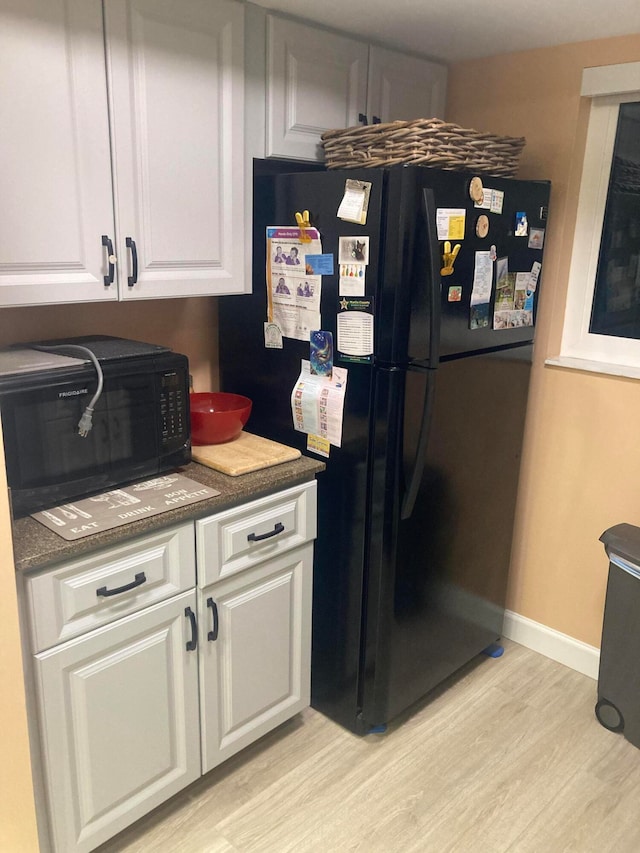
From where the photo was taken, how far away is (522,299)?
2285mm

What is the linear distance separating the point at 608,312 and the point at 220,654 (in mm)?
1686

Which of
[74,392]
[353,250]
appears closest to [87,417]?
[74,392]

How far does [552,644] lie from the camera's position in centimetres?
271

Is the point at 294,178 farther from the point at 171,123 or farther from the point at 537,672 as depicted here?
the point at 537,672

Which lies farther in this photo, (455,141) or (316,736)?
(316,736)

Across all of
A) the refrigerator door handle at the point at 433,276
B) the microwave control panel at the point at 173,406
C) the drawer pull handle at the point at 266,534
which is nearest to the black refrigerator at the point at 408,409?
the refrigerator door handle at the point at 433,276

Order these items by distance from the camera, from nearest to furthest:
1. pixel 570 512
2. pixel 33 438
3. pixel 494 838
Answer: pixel 33 438
pixel 494 838
pixel 570 512

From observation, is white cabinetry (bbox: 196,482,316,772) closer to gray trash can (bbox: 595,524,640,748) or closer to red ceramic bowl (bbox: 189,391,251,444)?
red ceramic bowl (bbox: 189,391,251,444)

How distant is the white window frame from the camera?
2.21m

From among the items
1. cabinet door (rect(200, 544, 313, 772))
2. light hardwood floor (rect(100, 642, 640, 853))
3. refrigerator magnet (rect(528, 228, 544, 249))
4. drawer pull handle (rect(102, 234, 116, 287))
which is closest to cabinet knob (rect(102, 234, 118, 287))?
drawer pull handle (rect(102, 234, 116, 287))

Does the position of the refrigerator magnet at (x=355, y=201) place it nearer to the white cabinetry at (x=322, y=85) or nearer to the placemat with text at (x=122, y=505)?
the white cabinetry at (x=322, y=85)

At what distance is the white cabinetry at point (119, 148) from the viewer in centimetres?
156

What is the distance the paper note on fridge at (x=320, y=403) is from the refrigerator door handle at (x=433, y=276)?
0.27 m

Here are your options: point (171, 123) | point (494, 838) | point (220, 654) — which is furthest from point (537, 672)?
point (171, 123)
